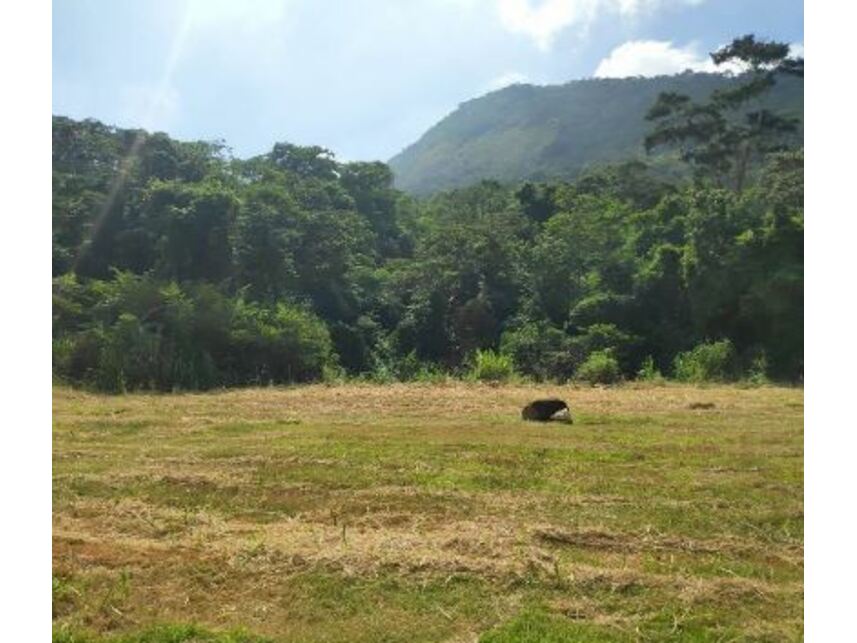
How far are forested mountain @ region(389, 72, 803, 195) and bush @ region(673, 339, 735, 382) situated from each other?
122ft

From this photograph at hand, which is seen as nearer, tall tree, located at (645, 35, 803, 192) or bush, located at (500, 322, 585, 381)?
bush, located at (500, 322, 585, 381)

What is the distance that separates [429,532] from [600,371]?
15861 millimetres

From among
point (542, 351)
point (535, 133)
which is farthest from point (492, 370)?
point (535, 133)

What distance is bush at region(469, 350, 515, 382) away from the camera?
2192 centimetres

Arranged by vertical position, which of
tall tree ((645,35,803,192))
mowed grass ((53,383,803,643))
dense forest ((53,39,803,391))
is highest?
tall tree ((645,35,803,192))

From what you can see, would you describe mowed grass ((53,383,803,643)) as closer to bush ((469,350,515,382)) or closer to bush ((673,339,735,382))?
bush ((673,339,735,382))

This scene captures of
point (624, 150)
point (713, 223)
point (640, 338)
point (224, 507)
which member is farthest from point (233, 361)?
point (624, 150)

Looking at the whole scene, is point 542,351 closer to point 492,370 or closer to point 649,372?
Answer: point 492,370

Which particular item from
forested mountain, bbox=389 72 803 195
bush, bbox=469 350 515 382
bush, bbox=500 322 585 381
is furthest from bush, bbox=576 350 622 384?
forested mountain, bbox=389 72 803 195

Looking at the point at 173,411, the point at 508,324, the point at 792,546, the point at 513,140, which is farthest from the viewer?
the point at 513,140

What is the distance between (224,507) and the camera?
771 centimetres

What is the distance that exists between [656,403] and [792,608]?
10705mm
